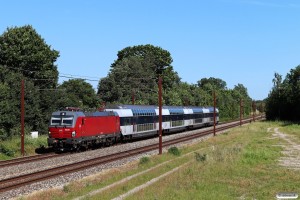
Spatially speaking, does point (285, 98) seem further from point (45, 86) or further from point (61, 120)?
point (61, 120)

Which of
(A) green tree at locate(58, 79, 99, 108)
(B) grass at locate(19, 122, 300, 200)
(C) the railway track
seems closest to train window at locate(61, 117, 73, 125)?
(C) the railway track

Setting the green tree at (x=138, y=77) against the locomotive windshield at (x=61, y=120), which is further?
the green tree at (x=138, y=77)

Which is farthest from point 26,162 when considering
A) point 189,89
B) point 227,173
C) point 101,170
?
point 189,89

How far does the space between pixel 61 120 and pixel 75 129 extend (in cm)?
152

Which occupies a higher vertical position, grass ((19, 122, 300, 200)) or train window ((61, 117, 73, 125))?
train window ((61, 117, 73, 125))

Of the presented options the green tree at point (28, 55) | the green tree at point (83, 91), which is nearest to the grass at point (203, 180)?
the green tree at point (28, 55)

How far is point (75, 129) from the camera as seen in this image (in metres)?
36.5

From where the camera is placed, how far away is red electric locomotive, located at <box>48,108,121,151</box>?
→ 36.5m

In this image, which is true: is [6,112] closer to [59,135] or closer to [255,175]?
[59,135]

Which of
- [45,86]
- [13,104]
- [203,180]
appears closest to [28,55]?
[45,86]

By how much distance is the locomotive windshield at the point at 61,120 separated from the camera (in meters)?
36.7

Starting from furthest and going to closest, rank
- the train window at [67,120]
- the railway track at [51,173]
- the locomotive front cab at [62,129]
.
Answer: the train window at [67,120]
the locomotive front cab at [62,129]
the railway track at [51,173]

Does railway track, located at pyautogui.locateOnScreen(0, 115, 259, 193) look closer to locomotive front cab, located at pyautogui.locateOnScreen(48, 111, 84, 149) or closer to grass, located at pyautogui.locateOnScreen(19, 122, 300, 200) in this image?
grass, located at pyautogui.locateOnScreen(19, 122, 300, 200)

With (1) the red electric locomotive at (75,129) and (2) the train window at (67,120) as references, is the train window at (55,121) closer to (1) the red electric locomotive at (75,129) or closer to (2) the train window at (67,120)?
(1) the red electric locomotive at (75,129)
